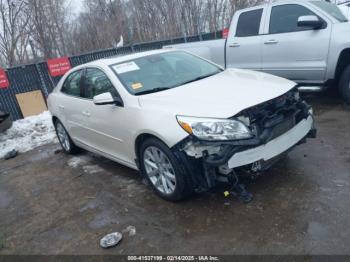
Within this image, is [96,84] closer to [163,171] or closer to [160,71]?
[160,71]

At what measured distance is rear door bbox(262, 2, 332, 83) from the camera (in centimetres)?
564

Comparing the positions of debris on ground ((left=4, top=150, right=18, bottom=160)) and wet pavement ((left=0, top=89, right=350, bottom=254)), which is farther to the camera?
debris on ground ((left=4, top=150, right=18, bottom=160))

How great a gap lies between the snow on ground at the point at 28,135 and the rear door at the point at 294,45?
4.90 m

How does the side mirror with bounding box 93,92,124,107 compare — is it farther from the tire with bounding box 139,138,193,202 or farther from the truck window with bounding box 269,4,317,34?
the truck window with bounding box 269,4,317,34

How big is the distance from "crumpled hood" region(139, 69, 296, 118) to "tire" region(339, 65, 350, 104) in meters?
2.22

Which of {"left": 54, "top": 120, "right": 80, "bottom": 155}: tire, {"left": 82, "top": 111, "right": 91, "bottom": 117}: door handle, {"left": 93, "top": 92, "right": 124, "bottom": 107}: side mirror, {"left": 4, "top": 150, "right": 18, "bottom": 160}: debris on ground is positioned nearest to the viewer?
{"left": 93, "top": 92, "right": 124, "bottom": 107}: side mirror

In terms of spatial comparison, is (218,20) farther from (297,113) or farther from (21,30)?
(297,113)

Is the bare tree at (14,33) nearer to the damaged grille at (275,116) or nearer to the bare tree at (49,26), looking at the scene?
the bare tree at (49,26)

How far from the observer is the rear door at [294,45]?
5.64m

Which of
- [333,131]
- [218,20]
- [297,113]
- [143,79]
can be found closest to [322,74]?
[333,131]

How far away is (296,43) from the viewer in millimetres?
5883

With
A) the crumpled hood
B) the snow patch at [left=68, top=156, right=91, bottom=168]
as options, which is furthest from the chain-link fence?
the crumpled hood

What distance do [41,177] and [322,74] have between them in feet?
16.5

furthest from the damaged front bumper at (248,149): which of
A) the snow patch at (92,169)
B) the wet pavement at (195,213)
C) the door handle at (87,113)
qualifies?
the snow patch at (92,169)
